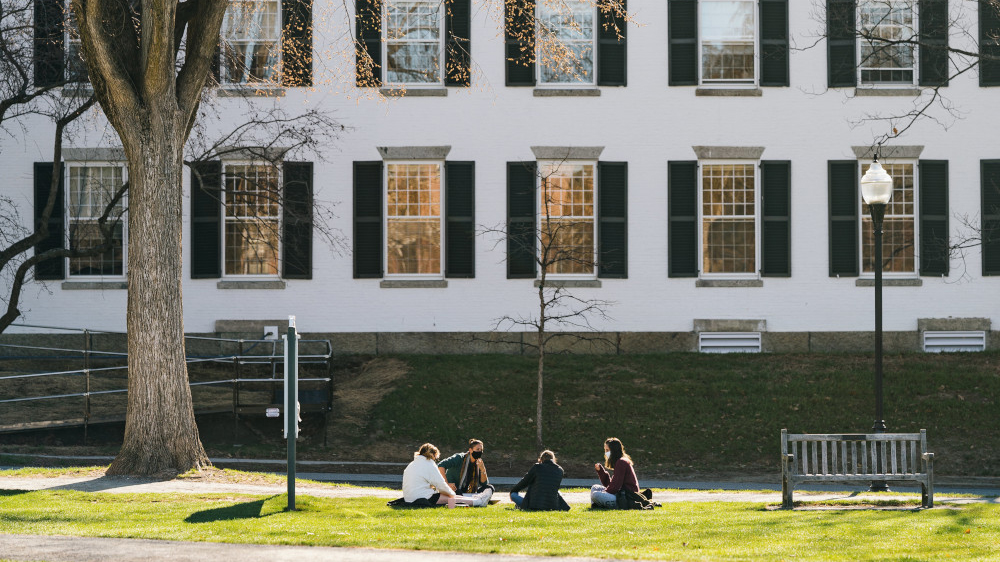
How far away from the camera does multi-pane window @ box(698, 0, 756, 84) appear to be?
25.7m

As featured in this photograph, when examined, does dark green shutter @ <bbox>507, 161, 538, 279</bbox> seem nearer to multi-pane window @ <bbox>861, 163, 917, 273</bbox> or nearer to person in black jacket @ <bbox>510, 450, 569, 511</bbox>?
multi-pane window @ <bbox>861, 163, 917, 273</bbox>

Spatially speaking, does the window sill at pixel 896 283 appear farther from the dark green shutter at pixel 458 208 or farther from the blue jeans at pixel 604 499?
the blue jeans at pixel 604 499

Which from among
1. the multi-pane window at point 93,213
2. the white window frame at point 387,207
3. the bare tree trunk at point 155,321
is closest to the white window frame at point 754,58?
the white window frame at point 387,207

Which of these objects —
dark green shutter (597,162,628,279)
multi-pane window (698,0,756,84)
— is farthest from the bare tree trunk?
multi-pane window (698,0,756,84)

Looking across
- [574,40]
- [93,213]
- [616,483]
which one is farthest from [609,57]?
[616,483]

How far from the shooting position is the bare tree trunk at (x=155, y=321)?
15484 mm

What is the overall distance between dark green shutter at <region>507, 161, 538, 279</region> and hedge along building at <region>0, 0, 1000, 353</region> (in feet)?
0.15

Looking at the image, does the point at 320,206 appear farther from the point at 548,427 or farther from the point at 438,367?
the point at 548,427

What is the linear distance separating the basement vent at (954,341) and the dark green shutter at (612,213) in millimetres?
6643

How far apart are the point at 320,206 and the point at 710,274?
825 centimetres

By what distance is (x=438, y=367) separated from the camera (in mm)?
24156

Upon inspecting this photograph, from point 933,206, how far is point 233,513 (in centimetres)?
1825

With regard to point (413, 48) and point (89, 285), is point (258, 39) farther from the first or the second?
point (89, 285)

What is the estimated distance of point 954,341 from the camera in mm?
25562
